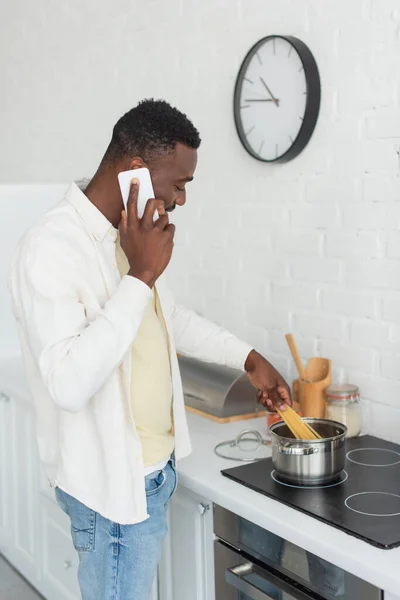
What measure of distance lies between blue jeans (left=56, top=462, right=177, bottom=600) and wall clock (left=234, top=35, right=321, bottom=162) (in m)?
1.10

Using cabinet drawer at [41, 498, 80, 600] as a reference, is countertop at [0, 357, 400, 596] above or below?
above

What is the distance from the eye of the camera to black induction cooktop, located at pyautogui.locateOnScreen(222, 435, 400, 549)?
1.50 m

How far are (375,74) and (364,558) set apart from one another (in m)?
1.23

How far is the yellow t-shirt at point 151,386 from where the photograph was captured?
1.60 metres

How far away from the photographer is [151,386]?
162cm

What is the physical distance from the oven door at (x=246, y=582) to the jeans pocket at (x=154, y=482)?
24cm

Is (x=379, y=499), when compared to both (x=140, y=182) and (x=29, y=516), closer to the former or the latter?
(x=140, y=182)

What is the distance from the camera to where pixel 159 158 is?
5.03ft

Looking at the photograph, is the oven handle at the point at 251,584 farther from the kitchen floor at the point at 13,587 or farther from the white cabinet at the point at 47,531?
the kitchen floor at the point at 13,587

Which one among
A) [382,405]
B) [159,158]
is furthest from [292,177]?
[159,158]

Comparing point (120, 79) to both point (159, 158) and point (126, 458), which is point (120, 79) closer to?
point (159, 158)

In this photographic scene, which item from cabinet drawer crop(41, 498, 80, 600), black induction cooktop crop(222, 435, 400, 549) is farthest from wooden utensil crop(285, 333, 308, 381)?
cabinet drawer crop(41, 498, 80, 600)

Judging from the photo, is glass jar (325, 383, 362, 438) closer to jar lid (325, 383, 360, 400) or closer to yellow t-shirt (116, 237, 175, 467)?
jar lid (325, 383, 360, 400)

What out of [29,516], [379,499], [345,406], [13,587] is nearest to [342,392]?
[345,406]
